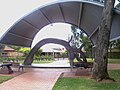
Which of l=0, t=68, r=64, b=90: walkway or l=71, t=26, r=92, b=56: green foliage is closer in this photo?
l=0, t=68, r=64, b=90: walkway

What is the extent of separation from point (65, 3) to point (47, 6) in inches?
59.8

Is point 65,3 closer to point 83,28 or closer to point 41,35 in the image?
point 83,28

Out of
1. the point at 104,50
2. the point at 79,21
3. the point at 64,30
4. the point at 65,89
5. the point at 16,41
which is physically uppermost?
the point at 64,30

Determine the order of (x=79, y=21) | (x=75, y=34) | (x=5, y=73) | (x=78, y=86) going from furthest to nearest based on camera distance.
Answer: (x=75, y=34) → (x=79, y=21) → (x=5, y=73) → (x=78, y=86)

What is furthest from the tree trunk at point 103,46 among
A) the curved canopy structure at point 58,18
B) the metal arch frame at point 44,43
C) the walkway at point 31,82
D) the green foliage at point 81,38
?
the green foliage at point 81,38

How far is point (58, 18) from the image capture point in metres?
26.9

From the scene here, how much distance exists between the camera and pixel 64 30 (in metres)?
63.1

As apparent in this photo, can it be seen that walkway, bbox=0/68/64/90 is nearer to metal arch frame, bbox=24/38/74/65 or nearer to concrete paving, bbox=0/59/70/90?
concrete paving, bbox=0/59/70/90

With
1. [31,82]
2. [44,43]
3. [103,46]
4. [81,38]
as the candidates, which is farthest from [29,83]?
[81,38]

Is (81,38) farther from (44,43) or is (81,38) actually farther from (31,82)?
(31,82)

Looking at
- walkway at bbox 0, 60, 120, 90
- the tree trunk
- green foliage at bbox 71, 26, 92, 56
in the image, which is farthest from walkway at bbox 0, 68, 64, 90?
green foliage at bbox 71, 26, 92, 56

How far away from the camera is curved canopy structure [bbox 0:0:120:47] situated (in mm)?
19639

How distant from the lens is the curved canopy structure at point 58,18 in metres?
19.6

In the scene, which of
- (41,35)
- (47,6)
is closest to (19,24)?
(47,6)
